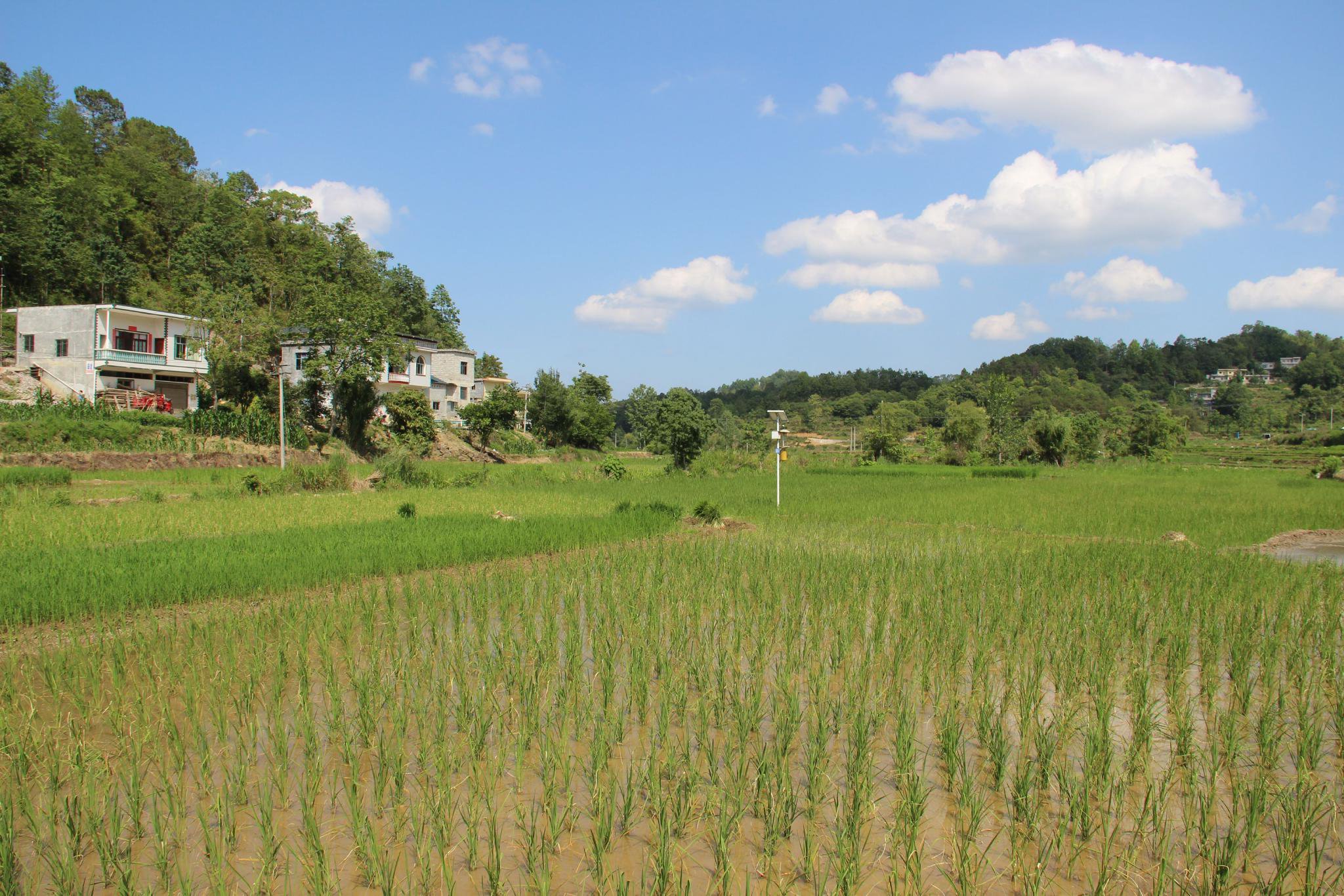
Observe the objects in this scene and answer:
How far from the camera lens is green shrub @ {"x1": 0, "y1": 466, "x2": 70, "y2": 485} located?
16219mm

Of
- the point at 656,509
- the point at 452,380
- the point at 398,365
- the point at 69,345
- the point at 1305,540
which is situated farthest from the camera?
the point at 452,380

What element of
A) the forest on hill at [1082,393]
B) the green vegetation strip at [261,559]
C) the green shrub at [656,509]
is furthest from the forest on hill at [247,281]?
the green vegetation strip at [261,559]

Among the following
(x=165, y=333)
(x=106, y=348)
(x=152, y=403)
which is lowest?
(x=152, y=403)

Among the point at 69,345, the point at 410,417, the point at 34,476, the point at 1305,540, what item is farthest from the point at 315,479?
the point at 1305,540

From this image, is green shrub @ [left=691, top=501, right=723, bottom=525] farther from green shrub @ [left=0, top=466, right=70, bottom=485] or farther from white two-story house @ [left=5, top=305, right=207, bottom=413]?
white two-story house @ [left=5, top=305, right=207, bottom=413]

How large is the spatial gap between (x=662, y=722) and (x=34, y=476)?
18.3 m

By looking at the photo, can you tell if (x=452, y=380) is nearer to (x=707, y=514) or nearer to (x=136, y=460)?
(x=136, y=460)

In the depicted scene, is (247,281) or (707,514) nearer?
(707,514)

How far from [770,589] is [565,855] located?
5045mm

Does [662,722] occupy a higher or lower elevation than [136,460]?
lower

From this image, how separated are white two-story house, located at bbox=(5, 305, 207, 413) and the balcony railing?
0.8 inches

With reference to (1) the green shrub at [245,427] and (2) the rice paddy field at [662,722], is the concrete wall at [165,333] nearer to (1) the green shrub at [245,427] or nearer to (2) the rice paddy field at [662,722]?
(1) the green shrub at [245,427]

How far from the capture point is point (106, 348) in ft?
94.3

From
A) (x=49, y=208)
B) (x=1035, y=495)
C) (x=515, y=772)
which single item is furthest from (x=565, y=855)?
(x=49, y=208)
